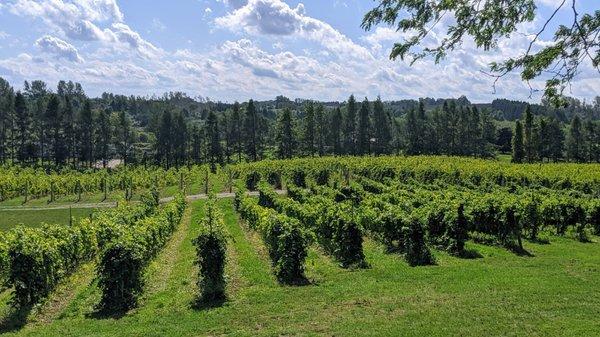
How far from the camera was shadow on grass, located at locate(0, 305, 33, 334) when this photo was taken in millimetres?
13742

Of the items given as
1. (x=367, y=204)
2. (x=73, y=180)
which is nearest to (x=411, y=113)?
(x=73, y=180)

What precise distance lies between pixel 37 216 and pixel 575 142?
347ft

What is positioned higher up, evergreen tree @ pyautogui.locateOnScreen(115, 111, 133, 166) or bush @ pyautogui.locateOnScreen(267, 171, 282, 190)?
evergreen tree @ pyautogui.locateOnScreen(115, 111, 133, 166)

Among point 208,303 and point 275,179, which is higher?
point 275,179

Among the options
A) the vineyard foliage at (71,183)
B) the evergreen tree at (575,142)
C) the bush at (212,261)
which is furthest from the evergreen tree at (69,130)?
the evergreen tree at (575,142)

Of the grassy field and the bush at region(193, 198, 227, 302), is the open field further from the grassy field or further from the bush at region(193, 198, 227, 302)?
the bush at region(193, 198, 227, 302)

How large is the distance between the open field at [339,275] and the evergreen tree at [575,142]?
8697 cm

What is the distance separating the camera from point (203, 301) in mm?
15297

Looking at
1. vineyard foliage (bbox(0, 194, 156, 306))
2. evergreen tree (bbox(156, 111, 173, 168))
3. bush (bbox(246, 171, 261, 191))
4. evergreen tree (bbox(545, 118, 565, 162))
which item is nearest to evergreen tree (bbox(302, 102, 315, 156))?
evergreen tree (bbox(156, 111, 173, 168))

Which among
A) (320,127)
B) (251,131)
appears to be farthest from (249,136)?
(320,127)

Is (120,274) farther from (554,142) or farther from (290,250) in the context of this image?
(554,142)

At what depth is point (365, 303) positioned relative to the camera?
46.6 ft

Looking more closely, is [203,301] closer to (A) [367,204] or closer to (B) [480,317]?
(B) [480,317]

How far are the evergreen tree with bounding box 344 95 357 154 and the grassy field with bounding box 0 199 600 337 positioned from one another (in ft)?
301
